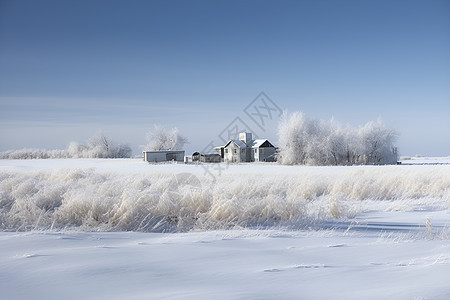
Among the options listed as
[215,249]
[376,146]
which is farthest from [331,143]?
[215,249]

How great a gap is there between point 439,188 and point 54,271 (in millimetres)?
11102

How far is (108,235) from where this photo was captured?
17.8 ft

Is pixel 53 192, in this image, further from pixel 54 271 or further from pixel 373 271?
pixel 373 271

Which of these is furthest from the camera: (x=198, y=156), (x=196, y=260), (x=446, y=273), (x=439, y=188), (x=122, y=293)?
(x=198, y=156)

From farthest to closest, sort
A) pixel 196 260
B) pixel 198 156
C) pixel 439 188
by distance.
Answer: pixel 198 156 < pixel 439 188 < pixel 196 260

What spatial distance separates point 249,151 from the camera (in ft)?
148

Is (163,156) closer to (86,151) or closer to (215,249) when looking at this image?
(86,151)

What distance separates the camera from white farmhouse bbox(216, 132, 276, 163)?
43.9m

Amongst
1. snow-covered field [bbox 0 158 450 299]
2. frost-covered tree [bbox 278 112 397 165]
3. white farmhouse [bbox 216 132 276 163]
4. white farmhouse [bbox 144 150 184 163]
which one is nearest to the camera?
snow-covered field [bbox 0 158 450 299]

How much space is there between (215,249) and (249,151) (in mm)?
40859

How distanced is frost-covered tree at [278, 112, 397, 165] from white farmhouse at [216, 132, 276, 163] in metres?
3.37

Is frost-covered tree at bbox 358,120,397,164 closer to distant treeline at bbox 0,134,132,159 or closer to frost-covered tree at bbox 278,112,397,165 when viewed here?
frost-covered tree at bbox 278,112,397,165

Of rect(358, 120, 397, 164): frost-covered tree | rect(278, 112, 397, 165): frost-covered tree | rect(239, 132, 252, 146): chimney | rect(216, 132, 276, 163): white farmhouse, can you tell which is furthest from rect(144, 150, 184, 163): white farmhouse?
rect(358, 120, 397, 164): frost-covered tree

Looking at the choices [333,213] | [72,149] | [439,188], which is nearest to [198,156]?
[72,149]
